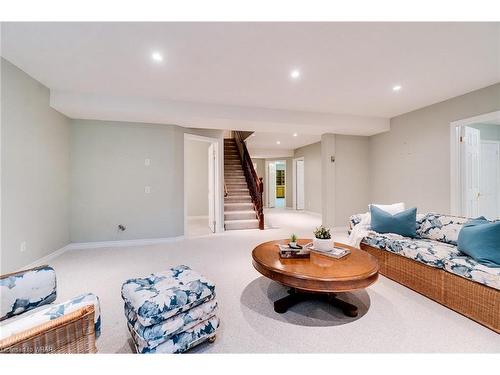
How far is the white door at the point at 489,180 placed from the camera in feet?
14.4

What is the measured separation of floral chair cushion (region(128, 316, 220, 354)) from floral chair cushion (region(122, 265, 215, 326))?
6.3 inches

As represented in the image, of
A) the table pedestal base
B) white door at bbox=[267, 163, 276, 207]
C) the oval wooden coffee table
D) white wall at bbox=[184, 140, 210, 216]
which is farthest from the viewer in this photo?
white door at bbox=[267, 163, 276, 207]

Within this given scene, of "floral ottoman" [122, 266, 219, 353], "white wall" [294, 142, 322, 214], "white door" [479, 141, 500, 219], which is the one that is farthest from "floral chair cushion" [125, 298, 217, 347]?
"white wall" [294, 142, 322, 214]

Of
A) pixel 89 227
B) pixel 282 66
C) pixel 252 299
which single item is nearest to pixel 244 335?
pixel 252 299

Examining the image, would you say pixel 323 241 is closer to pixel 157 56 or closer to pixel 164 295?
pixel 164 295

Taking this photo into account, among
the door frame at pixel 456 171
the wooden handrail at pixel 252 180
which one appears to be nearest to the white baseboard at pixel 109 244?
the wooden handrail at pixel 252 180

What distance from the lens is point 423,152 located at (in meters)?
4.43

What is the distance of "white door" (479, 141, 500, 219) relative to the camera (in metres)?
4.39

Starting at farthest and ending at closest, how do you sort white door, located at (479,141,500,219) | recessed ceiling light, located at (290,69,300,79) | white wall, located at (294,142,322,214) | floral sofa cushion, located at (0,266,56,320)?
white wall, located at (294,142,322,214) < white door, located at (479,141,500,219) < recessed ceiling light, located at (290,69,300,79) < floral sofa cushion, located at (0,266,56,320)

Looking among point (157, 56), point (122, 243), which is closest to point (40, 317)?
point (157, 56)

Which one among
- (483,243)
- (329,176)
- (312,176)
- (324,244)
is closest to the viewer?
(483,243)

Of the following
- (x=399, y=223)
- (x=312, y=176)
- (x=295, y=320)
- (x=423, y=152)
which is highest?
(x=423, y=152)

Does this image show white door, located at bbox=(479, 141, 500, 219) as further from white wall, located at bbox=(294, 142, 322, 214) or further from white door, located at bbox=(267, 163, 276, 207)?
white door, located at bbox=(267, 163, 276, 207)

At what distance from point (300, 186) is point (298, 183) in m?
0.16
